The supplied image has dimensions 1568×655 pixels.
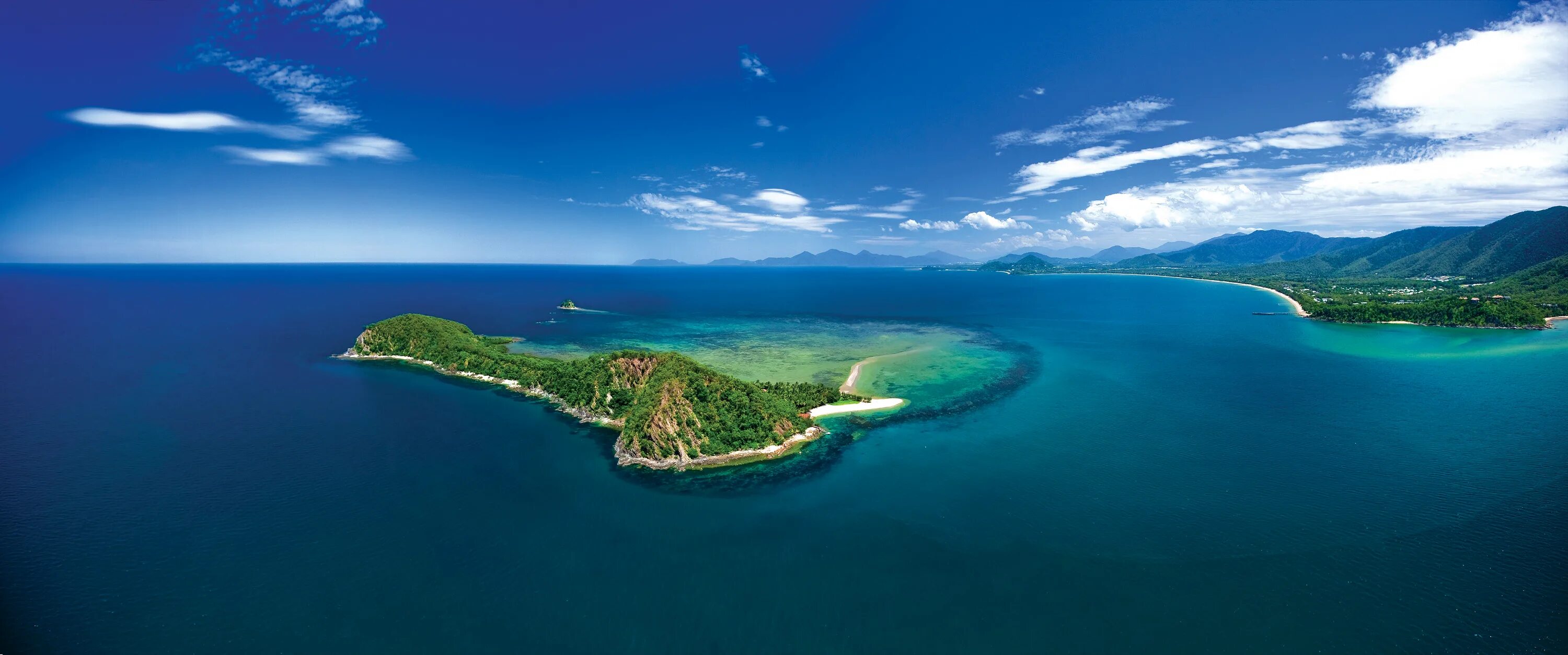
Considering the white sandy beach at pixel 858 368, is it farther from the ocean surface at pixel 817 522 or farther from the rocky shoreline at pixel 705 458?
the rocky shoreline at pixel 705 458

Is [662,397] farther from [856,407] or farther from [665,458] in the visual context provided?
[856,407]

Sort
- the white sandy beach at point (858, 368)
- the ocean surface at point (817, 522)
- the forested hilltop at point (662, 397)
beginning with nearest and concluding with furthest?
the ocean surface at point (817, 522), the forested hilltop at point (662, 397), the white sandy beach at point (858, 368)

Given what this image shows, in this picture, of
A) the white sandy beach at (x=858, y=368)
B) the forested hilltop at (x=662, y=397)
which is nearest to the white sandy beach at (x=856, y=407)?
the forested hilltop at (x=662, y=397)

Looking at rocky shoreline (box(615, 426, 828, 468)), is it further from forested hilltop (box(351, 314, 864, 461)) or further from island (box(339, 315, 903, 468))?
forested hilltop (box(351, 314, 864, 461))

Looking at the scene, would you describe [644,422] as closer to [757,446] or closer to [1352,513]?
[757,446]

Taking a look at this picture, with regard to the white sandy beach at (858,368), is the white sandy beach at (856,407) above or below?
below

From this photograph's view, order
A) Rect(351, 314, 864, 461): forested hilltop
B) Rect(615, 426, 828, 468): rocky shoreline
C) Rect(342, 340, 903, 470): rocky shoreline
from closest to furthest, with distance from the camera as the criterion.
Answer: Rect(615, 426, 828, 468): rocky shoreline, Rect(342, 340, 903, 470): rocky shoreline, Rect(351, 314, 864, 461): forested hilltop

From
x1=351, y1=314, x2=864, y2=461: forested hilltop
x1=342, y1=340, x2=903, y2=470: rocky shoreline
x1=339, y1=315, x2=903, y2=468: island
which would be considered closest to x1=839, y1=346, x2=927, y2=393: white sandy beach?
x1=351, y1=314, x2=864, y2=461: forested hilltop
